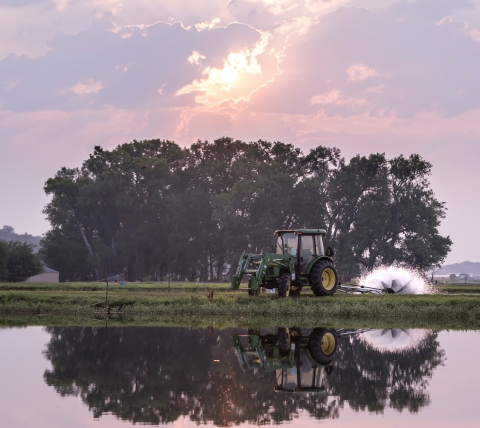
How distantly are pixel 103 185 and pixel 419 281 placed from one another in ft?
189

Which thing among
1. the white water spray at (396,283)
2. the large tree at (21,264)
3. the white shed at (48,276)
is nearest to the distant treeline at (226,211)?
the white shed at (48,276)

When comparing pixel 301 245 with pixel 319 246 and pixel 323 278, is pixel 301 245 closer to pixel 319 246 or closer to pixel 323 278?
pixel 319 246

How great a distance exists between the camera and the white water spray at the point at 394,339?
72.5ft

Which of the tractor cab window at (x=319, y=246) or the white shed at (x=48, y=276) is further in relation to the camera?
the white shed at (x=48, y=276)

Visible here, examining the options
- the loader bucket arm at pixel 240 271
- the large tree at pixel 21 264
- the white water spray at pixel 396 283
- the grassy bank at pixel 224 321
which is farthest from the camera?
the large tree at pixel 21 264

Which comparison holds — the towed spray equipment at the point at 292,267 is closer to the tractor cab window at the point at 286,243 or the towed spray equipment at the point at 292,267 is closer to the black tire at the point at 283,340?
the tractor cab window at the point at 286,243

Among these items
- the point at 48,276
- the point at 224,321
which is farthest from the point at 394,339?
the point at 48,276

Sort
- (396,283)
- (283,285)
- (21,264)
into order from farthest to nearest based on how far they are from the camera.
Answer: (21,264), (396,283), (283,285)

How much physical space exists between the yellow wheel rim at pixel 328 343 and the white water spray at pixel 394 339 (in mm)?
970

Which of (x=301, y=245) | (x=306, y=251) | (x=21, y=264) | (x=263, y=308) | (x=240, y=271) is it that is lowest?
(x=263, y=308)

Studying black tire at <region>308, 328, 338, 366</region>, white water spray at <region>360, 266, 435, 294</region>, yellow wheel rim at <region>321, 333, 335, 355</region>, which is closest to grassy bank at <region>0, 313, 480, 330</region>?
black tire at <region>308, 328, 338, 366</region>

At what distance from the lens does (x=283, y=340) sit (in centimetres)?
2309

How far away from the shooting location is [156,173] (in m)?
99.0

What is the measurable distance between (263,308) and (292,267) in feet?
9.94
